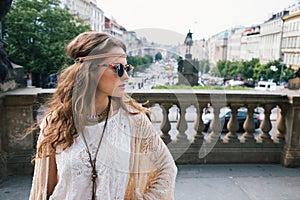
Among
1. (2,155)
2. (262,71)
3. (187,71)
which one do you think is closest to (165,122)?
(187,71)

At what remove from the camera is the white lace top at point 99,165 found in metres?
1.47

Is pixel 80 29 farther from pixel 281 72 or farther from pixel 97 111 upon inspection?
pixel 281 72

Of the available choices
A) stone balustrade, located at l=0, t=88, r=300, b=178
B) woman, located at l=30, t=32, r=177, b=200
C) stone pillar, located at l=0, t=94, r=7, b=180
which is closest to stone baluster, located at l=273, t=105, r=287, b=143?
stone balustrade, located at l=0, t=88, r=300, b=178

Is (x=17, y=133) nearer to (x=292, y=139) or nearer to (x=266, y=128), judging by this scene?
(x=266, y=128)

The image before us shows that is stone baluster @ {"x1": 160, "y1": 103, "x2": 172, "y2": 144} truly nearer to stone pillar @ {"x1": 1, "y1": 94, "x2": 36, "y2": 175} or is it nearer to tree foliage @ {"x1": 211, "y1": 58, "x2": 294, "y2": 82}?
stone pillar @ {"x1": 1, "y1": 94, "x2": 36, "y2": 175}

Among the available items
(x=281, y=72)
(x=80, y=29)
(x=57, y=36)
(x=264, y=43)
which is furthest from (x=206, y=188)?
(x=264, y=43)

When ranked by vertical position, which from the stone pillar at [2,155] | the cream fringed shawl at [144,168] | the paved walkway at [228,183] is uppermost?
the cream fringed shawl at [144,168]

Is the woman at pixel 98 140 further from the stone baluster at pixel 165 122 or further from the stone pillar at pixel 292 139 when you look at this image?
the stone pillar at pixel 292 139

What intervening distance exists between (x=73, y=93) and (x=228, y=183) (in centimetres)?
269

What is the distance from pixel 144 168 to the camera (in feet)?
5.21

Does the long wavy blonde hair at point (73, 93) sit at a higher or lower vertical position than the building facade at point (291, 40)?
lower

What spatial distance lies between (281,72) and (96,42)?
50.5 metres

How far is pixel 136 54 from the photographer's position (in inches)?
81.6

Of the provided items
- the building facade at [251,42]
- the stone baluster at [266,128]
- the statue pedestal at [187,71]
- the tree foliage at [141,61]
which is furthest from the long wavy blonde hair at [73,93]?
the building facade at [251,42]
